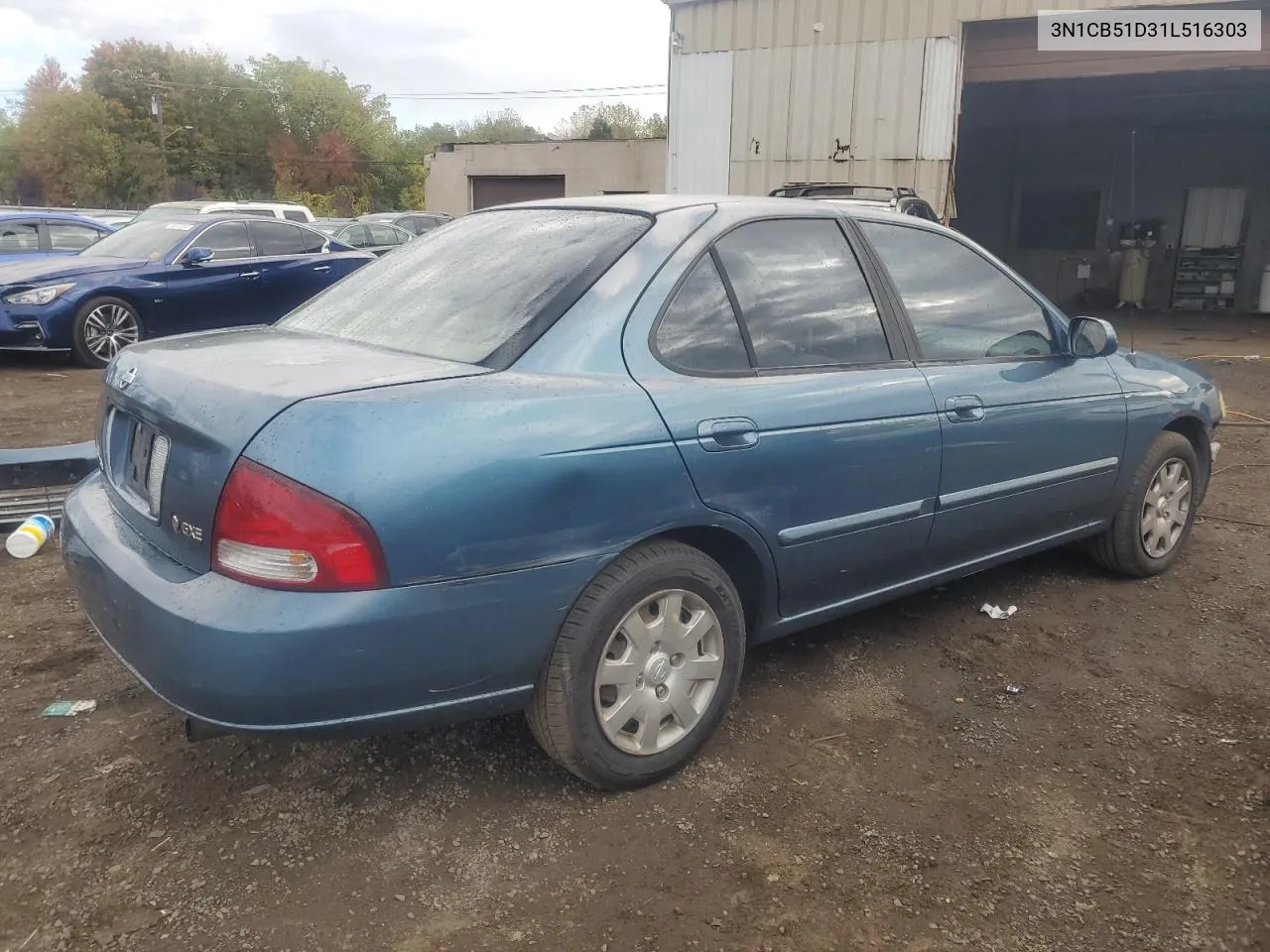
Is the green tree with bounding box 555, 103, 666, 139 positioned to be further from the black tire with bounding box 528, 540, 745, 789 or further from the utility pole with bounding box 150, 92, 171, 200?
the black tire with bounding box 528, 540, 745, 789

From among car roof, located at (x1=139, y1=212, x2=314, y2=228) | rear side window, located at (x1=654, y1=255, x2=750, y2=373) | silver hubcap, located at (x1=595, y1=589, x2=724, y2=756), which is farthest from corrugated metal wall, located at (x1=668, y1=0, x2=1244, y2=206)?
silver hubcap, located at (x1=595, y1=589, x2=724, y2=756)

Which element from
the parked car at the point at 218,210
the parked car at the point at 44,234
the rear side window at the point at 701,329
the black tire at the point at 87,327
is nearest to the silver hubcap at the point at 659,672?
the rear side window at the point at 701,329

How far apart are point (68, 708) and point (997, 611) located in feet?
10.8

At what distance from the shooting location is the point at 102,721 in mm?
2959

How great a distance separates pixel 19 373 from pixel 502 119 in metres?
86.3

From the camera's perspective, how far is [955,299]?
3545 millimetres

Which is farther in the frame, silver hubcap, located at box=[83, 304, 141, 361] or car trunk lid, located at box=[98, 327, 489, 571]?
silver hubcap, located at box=[83, 304, 141, 361]

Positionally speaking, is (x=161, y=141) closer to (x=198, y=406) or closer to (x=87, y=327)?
(x=87, y=327)

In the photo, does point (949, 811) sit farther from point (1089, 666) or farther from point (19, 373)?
point (19, 373)

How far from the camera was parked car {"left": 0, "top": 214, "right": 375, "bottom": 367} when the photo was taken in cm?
880

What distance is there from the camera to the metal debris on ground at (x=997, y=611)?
3928 mm

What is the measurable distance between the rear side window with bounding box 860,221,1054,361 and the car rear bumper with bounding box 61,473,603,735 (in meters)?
1.62

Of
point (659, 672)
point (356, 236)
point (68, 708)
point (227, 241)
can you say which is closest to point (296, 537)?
point (659, 672)

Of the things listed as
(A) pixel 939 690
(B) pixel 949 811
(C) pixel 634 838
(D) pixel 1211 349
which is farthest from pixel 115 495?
(D) pixel 1211 349
